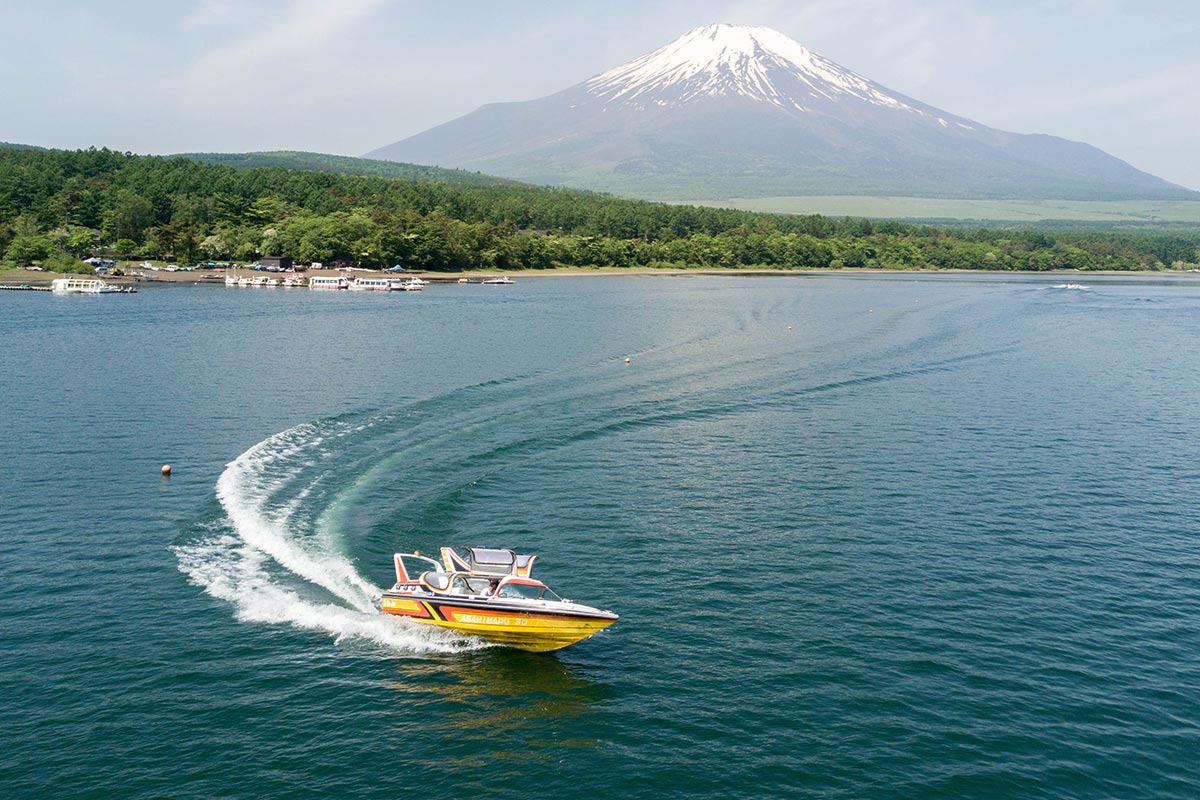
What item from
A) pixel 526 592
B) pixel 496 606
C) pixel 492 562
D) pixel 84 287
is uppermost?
pixel 84 287

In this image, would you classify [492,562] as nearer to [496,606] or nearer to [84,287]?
[496,606]

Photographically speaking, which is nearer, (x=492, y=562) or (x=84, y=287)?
(x=492, y=562)

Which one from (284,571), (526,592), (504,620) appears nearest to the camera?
(504,620)

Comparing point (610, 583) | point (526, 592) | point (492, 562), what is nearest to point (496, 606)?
point (526, 592)

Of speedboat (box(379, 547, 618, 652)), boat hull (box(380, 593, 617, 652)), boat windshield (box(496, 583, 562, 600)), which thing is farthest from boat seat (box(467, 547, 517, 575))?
boat hull (box(380, 593, 617, 652))

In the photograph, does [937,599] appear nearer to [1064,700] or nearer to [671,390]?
[1064,700]

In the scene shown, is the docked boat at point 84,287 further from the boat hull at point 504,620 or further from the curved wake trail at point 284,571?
the boat hull at point 504,620
